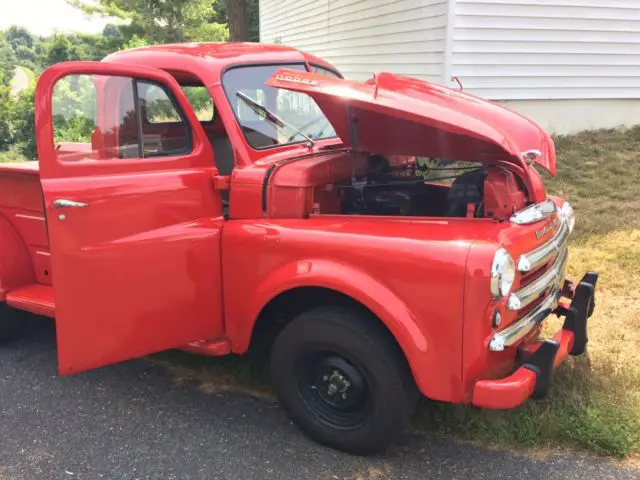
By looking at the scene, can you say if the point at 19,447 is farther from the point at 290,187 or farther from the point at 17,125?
the point at 17,125

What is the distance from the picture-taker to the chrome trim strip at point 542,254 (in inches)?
100

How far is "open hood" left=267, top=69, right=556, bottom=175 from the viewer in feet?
8.96

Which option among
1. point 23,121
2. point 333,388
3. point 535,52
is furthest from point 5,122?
point 333,388

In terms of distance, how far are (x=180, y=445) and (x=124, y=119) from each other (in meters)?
1.84

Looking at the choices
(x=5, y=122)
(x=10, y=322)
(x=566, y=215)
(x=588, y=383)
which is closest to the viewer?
(x=588, y=383)

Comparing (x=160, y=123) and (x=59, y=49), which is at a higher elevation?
(x=59, y=49)

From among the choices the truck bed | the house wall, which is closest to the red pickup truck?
the truck bed

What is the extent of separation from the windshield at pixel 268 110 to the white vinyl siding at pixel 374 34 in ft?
15.4

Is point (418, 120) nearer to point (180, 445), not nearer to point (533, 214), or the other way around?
point (533, 214)

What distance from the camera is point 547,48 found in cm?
832

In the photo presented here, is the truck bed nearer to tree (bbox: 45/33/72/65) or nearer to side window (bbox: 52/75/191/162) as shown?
side window (bbox: 52/75/191/162)

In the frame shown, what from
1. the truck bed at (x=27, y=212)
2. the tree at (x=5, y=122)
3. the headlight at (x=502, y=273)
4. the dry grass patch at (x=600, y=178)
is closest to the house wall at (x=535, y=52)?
the dry grass patch at (x=600, y=178)

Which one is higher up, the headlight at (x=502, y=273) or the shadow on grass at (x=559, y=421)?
the headlight at (x=502, y=273)

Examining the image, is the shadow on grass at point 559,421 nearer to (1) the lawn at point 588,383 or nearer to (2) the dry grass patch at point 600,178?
(1) the lawn at point 588,383
